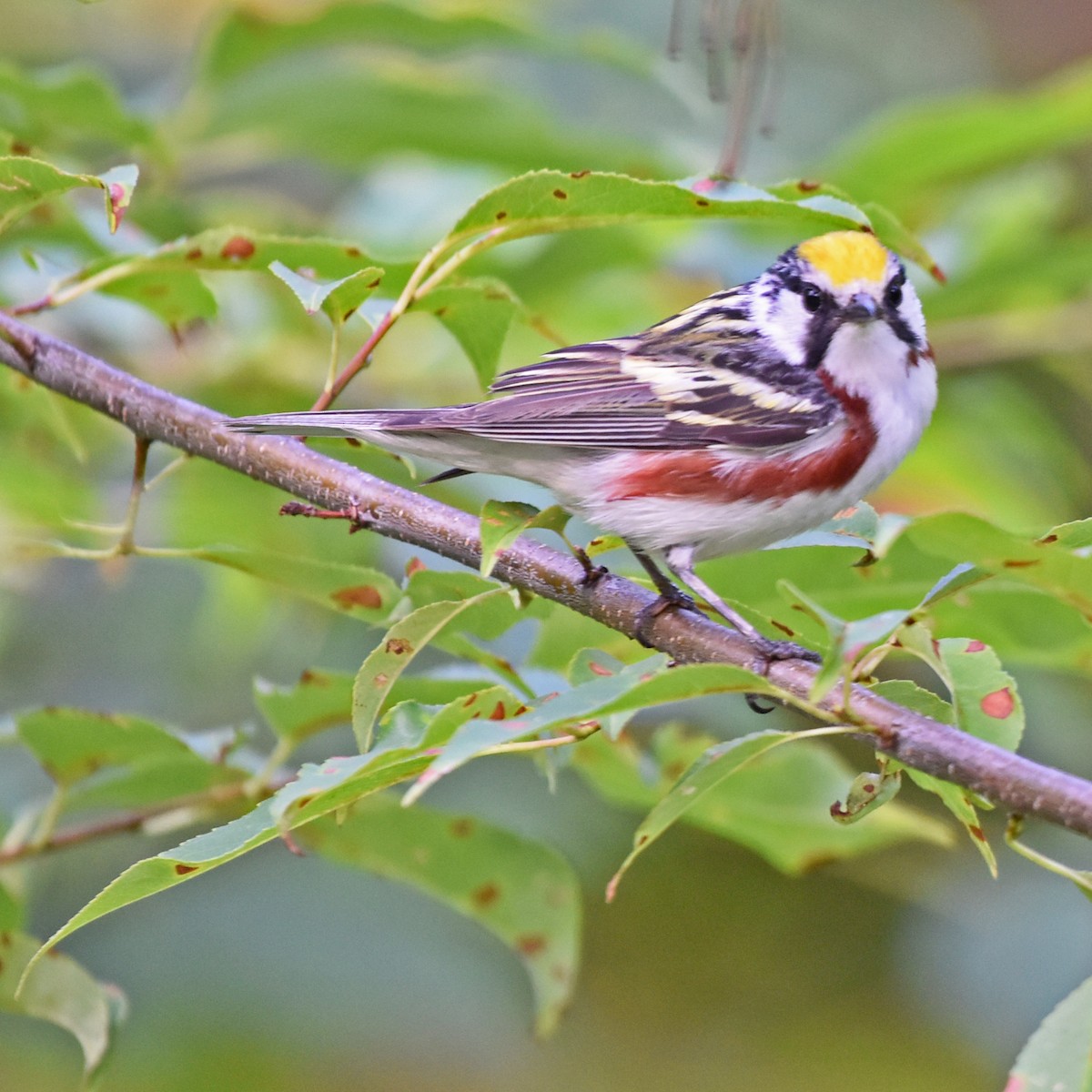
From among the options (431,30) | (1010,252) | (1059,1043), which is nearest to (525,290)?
(431,30)

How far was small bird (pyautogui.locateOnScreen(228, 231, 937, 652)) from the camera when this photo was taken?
8.09 feet

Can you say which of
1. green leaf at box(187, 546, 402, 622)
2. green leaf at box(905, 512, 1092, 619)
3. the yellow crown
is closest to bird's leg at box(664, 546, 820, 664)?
green leaf at box(905, 512, 1092, 619)

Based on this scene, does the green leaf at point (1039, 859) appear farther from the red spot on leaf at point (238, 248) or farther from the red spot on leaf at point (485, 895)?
the red spot on leaf at point (238, 248)

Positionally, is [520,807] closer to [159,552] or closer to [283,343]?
[283,343]

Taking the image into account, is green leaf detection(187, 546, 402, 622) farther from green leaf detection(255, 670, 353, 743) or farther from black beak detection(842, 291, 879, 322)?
black beak detection(842, 291, 879, 322)

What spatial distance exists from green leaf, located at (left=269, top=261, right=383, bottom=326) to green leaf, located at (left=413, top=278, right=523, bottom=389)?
113mm

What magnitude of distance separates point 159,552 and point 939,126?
2.31 m

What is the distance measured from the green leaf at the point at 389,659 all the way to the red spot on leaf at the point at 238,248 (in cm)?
71

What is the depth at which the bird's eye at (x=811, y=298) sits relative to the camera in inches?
111

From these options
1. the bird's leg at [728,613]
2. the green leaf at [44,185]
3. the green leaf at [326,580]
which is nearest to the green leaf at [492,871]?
the green leaf at [326,580]

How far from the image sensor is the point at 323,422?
6.89 ft

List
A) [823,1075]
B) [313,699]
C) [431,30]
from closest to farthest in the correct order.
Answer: [313,699]
[431,30]
[823,1075]

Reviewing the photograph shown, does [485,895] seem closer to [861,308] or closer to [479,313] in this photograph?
[479,313]

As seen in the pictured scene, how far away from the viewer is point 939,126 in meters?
3.44
